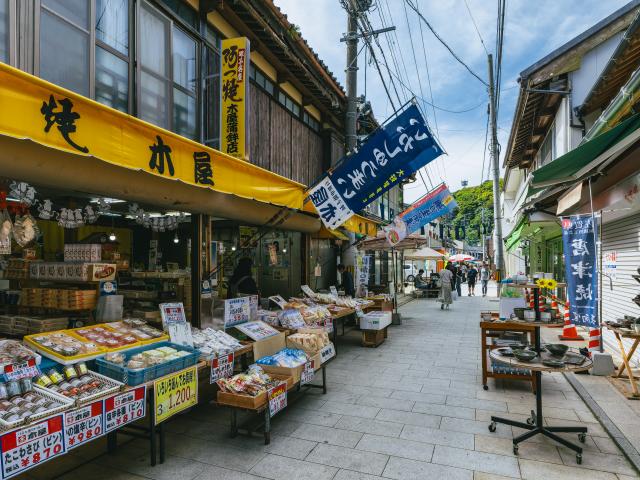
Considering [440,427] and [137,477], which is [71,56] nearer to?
[137,477]

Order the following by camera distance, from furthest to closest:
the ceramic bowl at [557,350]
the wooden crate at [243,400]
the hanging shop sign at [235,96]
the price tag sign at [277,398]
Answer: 1. the hanging shop sign at [235,96]
2. the price tag sign at [277,398]
3. the ceramic bowl at [557,350]
4. the wooden crate at [243,400]

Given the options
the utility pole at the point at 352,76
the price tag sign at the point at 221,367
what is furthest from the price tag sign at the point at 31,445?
the utility pole at the point at 352,76

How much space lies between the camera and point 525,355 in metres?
4.98

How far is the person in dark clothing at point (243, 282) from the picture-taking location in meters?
9.32

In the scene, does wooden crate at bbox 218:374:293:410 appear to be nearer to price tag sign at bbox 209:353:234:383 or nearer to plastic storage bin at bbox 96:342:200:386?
price tag sign at bbox 209:353:234:383

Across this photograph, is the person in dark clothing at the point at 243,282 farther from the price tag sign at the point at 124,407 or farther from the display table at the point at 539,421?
the display table at the point at 539,421

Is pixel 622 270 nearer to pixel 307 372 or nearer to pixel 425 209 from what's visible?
pixel 425 209

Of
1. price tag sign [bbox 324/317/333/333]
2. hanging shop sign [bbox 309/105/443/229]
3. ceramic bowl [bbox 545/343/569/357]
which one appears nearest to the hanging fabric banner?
price tag sign [bbox 324/317/333/333]

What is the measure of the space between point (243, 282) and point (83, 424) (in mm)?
5703

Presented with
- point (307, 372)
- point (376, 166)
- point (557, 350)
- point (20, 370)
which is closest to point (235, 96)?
point (376, 166)

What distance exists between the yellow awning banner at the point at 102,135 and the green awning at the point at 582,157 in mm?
4622

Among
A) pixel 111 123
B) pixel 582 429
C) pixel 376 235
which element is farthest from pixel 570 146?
pixel 111 123

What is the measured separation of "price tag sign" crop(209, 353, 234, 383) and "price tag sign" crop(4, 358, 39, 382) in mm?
2081

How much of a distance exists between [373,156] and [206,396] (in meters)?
5.26
